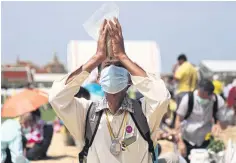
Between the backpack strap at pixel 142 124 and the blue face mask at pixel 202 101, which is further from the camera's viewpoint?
the blue face mask at pixel 202 101

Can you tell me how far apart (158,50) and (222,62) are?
17.8 metres

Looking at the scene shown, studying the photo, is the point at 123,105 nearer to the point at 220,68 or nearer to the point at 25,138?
the point at 25,138

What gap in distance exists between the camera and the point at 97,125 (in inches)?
158

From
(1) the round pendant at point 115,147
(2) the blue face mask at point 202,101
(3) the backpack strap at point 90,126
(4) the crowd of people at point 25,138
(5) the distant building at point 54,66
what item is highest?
(3) the backpack strap at point 90,126

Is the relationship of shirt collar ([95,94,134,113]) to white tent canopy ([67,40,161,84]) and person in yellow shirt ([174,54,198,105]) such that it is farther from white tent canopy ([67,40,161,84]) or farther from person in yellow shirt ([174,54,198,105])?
white tent canopy ([67,40,161,84])

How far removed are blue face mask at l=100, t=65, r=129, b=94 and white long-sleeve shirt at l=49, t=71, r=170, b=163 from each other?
0.26ft

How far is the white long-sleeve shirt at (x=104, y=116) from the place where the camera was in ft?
12.8

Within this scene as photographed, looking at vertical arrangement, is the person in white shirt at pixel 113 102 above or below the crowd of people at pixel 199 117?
above

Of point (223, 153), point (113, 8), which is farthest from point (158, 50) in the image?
point (113, 8)

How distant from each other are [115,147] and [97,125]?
210 mm

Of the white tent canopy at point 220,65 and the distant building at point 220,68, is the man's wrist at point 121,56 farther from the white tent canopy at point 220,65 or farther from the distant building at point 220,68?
the white tent canopy at point 220,65

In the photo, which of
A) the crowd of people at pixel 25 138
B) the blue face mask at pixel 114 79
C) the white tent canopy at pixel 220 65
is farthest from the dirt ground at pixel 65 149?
the white tent canopy at pixel 220 65

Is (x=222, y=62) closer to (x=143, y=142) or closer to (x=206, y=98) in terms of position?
(x=206, y=98)

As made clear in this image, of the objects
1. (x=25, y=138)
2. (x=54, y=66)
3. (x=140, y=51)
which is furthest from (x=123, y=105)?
(x=54, y=66)
